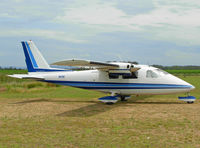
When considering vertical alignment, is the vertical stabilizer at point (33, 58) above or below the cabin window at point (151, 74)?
above

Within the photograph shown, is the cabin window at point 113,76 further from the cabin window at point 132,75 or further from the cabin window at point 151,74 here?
the cabin window at point 151,74

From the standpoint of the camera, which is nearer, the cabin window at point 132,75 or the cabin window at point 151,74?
the cabin window at point 151,74

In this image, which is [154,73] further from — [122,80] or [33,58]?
[33,58]

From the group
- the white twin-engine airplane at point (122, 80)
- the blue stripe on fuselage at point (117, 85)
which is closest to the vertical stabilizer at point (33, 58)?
the white twin-engine airplane at point (122, 80)

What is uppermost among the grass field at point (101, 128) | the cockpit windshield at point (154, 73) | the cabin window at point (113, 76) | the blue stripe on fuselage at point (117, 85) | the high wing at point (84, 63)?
the high wing at point (84, 63)

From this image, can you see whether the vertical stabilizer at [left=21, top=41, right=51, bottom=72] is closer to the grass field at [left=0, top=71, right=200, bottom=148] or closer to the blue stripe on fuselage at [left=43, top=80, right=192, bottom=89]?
the blue stripe on fuselage at [left=43, top=80, right=192, bottom=89]

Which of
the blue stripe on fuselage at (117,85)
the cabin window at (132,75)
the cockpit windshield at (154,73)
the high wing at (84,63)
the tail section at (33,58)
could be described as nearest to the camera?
→ the high wing at (84,63)

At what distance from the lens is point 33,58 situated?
1991 cm

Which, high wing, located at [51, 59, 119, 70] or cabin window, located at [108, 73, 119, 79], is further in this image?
cabin window, located at [108, 73, 119, 79]

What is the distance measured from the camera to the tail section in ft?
64.7

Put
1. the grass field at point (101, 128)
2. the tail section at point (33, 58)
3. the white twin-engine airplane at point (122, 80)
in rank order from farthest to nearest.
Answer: the tail section at point (33, 58), the white twin-engine airplane at point (122, 80), the grass field at point (101, 128)

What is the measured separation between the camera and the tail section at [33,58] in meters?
19.7

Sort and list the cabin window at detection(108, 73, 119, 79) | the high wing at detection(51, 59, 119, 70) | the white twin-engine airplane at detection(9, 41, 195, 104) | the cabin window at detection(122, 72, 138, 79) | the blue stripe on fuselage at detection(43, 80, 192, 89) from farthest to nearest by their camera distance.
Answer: the cabin window at detection(108, 73, 119, 79) → the cabin window at detection(122, 72, 138, 79) → the blue stripe on fuselage at detection(43, 80, 192, 89) → the white twin-engine airplane at detection(9, 41, 195, 104) → the high wing at detection(51, 59, 119, 70)

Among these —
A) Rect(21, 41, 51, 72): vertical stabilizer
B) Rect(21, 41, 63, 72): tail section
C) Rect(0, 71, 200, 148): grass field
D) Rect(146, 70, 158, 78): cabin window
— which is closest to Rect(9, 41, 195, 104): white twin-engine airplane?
Rect(146, 70, 158, 78): cabin window
